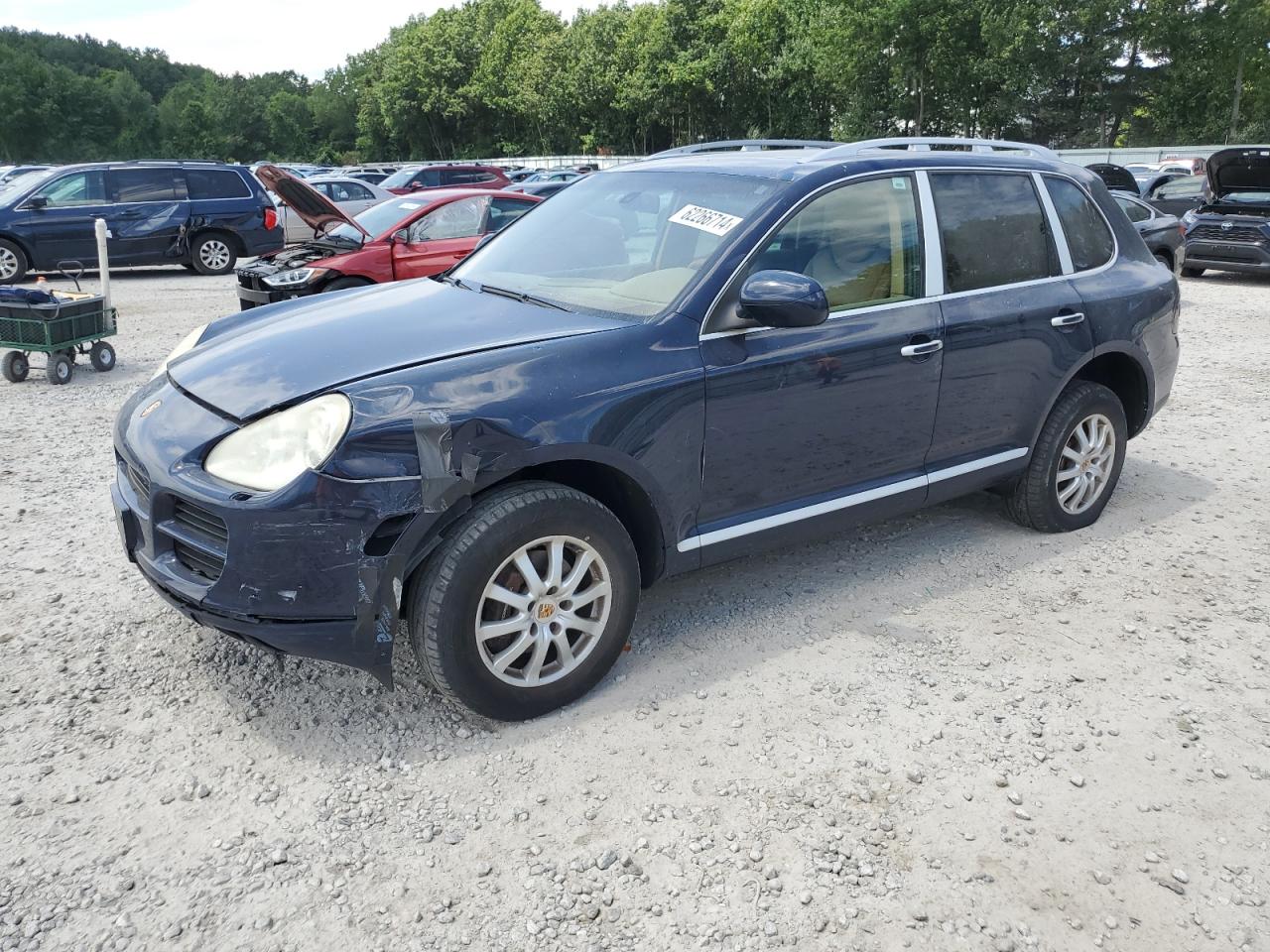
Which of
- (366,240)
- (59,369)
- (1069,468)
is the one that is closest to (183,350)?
(1069,468)

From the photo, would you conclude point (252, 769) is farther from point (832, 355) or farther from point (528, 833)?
point (832, 355)

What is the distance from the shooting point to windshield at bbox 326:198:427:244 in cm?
1009

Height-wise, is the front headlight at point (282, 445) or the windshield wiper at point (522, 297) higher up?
the windshield wiper at point (522, 297)

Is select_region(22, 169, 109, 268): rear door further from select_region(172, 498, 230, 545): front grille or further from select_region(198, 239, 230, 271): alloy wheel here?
select_region(172, 498, 230, 545): front grille

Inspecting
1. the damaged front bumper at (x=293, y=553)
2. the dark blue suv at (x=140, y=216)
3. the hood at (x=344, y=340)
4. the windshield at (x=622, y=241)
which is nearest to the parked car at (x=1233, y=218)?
the windshield at (x=622, y=241)

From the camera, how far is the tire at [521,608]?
9.95 ft

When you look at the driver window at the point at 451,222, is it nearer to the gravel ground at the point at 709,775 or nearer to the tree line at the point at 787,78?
the gravel ground at the point at 709,775

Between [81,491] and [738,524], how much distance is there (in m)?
3.85

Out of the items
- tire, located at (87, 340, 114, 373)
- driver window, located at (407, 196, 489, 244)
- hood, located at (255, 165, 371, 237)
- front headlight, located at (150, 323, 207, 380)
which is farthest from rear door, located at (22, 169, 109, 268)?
front headlight, located at (150, 323, 207, 380)

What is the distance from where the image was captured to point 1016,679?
3.70 m

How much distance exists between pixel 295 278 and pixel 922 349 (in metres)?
7.08

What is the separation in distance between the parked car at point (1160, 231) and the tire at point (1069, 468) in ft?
30.5

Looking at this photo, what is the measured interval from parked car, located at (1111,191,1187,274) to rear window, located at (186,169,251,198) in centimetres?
1273

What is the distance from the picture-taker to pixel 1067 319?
15.1ft
